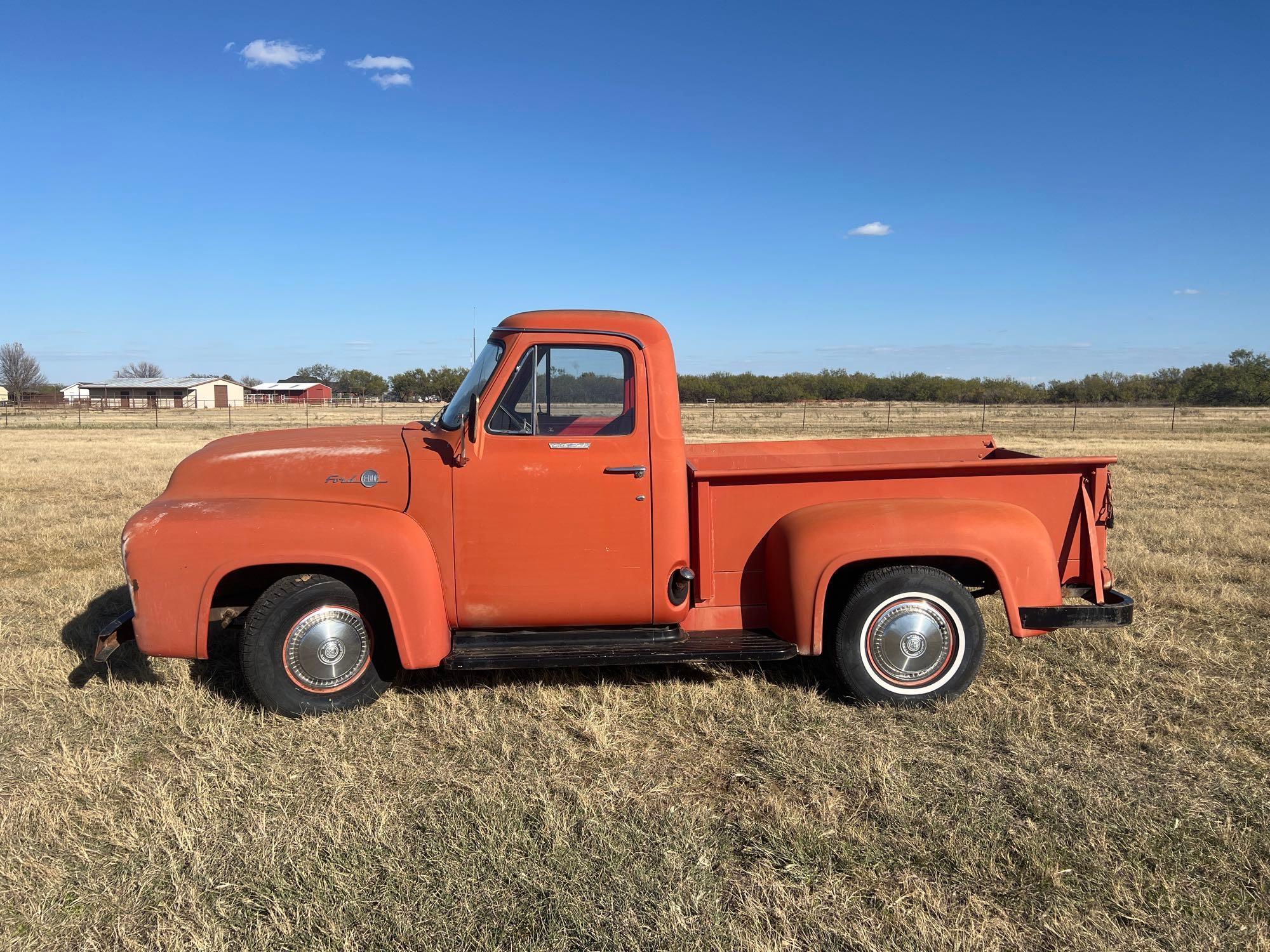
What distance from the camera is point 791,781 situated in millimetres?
3719

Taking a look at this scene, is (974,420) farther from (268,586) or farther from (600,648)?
(268,586)

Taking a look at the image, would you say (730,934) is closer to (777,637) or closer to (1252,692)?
(777,637)

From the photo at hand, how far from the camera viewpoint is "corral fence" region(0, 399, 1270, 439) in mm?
30750

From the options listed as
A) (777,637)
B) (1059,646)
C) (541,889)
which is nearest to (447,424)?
(777,637)

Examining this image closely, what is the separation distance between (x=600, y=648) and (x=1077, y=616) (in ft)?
8.24

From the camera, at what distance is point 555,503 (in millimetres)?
4219

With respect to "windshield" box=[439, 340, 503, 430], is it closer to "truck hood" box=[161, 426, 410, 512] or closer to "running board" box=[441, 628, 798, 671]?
"truck hood" box=[161, 426, 410, 512]

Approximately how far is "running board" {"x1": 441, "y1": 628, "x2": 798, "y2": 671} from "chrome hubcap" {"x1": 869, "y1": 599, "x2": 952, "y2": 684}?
0.51 m

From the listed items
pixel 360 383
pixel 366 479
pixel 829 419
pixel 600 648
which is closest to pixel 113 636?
pixel 366 479

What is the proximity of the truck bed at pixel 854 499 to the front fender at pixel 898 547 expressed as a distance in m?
0.10

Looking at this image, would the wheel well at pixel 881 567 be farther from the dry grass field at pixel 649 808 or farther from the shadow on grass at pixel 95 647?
the shadow on grass at pixel 95 647

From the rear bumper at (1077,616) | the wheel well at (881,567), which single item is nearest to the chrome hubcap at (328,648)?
the wheel well at (881,567)

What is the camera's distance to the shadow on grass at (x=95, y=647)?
5016 millimetres

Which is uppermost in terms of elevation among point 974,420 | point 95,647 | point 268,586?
point 974,420
